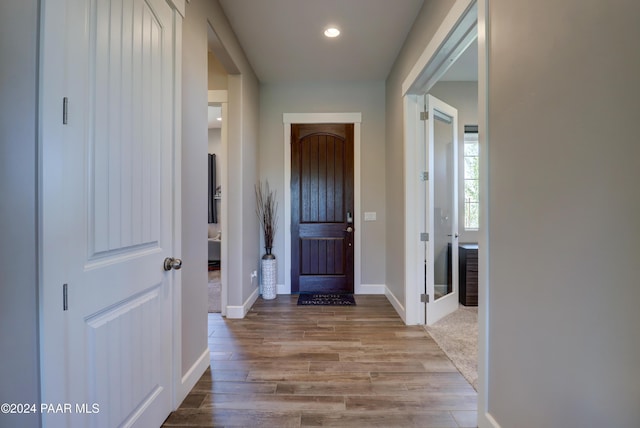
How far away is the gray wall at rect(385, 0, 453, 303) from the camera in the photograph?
263 centimetres

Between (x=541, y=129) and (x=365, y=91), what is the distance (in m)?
3.36

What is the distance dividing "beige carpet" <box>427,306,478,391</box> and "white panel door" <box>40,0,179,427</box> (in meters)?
2.02

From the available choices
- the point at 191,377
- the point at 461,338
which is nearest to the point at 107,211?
the point at 191,377

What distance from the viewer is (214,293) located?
14.3 feet

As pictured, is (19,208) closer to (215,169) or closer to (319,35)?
(319,35)

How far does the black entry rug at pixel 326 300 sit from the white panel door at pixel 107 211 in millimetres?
2263

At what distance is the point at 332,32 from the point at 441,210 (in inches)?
85.2

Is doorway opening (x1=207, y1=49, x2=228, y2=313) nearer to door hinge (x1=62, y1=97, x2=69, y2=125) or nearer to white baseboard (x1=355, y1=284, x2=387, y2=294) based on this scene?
white baseboard (x1=355, y1=284, x2=387, y2=294)

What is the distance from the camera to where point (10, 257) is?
88 cm

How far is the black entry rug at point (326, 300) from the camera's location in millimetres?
3857

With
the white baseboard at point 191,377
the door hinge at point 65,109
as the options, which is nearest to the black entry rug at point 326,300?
the white baseboard at point 191,377

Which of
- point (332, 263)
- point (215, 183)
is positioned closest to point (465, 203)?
point (332, 263)

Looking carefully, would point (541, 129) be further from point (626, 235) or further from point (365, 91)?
point (365, 91)

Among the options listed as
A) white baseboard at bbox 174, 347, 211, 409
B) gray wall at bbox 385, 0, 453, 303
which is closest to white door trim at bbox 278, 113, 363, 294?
gray wall at bbox 385, 0, 453, 303
